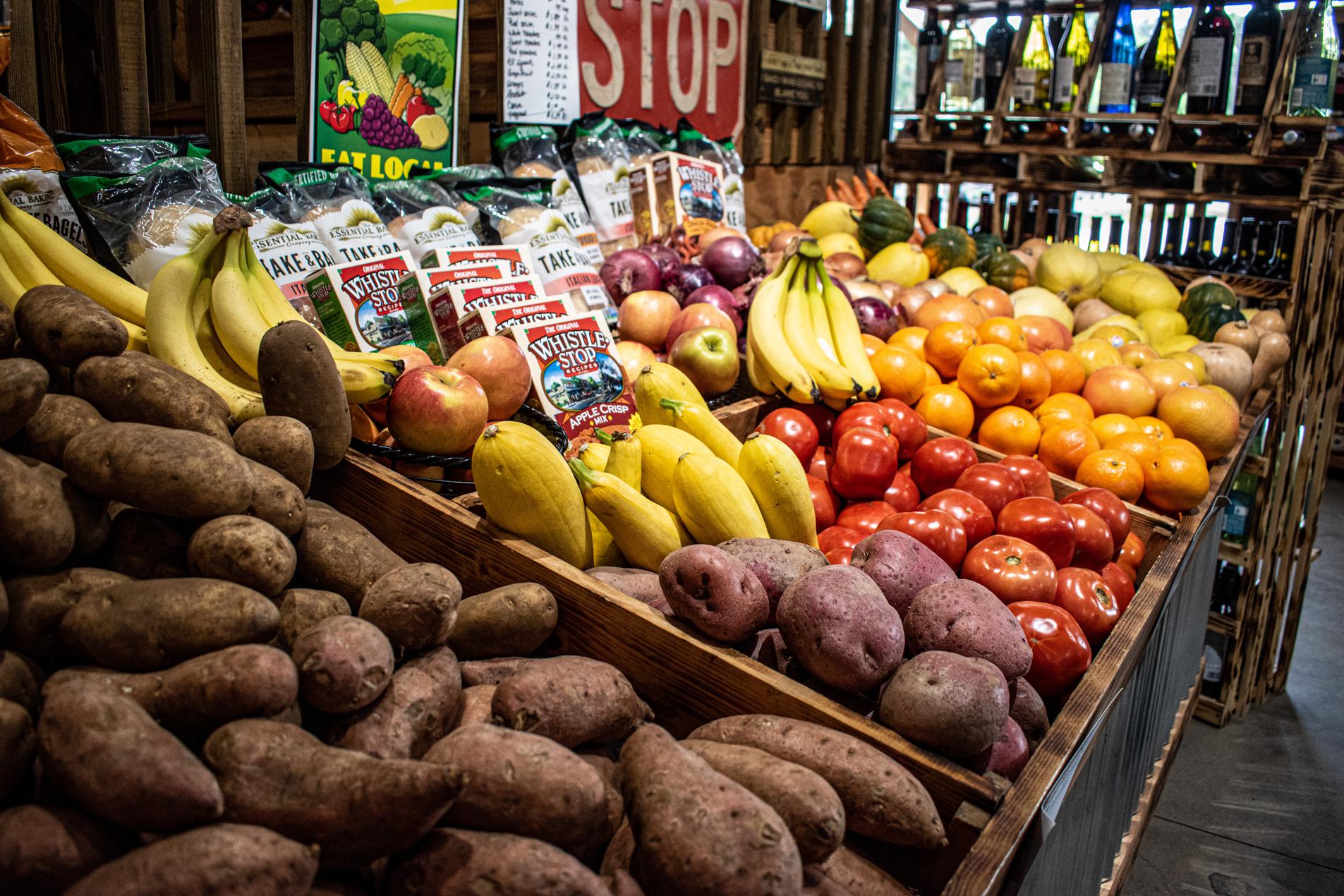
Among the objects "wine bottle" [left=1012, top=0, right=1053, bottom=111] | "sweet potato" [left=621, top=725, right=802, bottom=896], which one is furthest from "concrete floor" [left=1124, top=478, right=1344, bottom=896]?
"wine bottle" [left=1012, top=0, right=1053, bottom=111]

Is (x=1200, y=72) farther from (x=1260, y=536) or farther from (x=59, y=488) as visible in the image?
(x=59, y=488)

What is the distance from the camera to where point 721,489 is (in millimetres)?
1555

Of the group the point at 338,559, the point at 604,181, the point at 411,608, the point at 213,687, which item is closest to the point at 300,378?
the point at 338,559

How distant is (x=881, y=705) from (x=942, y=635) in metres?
0.14

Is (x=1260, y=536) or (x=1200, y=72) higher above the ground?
(x=1200, y=72)

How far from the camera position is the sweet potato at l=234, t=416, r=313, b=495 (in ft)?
4.15

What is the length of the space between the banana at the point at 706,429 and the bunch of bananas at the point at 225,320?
0.56 m

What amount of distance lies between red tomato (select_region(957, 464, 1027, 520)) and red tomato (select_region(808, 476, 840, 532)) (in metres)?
0.29

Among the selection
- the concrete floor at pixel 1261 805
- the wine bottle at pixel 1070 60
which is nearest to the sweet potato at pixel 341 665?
the concrete floor at pixel 1261 805

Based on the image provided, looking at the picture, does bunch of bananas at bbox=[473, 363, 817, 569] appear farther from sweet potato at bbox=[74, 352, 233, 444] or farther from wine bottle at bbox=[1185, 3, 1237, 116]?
wine bottle at bbox=[1185, 3, 1237, 116]

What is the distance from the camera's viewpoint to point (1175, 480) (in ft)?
7.29

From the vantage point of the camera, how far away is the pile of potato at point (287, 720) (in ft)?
2.58

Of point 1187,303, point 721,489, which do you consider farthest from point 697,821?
point 1187,303

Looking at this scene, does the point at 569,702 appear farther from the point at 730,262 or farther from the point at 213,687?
the point at 730,262
